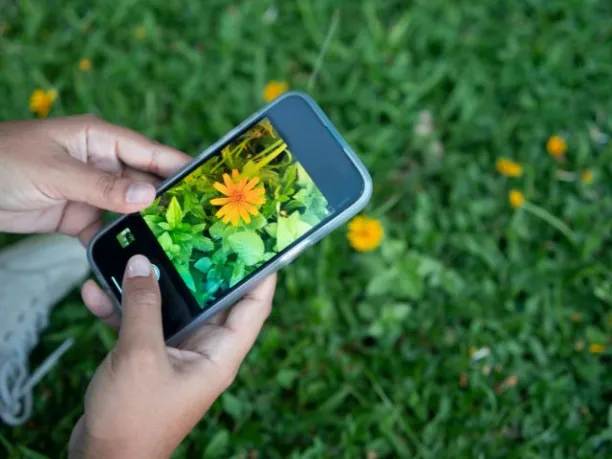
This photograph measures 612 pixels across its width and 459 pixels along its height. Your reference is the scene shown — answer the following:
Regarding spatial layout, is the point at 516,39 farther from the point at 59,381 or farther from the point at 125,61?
the point at 59,381

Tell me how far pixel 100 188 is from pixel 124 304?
0.24 m

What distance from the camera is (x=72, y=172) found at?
134 centimetres

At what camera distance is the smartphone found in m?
1.39

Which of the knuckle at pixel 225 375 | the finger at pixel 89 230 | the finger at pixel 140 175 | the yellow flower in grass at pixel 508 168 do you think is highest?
the finger at pixel 140 175

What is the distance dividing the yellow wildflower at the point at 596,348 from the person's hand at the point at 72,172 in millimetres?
1142

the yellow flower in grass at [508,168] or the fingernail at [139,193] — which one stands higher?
the fingernail at [139,193]

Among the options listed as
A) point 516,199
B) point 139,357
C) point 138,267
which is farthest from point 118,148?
point 516,199

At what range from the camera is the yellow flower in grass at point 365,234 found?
72.2 inches

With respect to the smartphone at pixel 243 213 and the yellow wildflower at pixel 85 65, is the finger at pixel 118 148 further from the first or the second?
the yellow wildflower at pixel 85 65

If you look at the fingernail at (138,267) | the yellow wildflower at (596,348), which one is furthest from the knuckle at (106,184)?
the yellow wildflower at (596,348)

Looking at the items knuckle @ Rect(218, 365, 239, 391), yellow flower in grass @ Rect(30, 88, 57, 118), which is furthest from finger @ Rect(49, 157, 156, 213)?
yellow flower in grass @ Rect(30, 88, 57, 118)

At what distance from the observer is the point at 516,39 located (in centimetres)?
221

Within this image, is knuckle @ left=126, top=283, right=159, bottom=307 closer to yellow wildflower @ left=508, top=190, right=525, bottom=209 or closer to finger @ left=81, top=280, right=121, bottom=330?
finger @ left=81, top=280, right=121, bottom=330

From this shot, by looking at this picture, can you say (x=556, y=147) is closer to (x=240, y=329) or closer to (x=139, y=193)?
(x=240, y=329)
